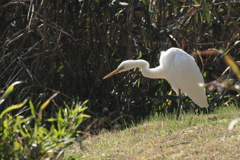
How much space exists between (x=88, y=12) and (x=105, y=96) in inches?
54.6

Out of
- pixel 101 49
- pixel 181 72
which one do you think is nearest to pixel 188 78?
pixel 181 72

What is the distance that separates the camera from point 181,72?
6.26 meters

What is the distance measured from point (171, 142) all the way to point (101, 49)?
3.05m

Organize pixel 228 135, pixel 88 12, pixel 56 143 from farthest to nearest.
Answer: pixel 88 12, pixel 228 135, pixel 56 143

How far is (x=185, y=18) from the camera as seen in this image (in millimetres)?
6602

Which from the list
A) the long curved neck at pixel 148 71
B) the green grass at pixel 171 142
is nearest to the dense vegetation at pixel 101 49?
the long curved neck at pixel 148 71

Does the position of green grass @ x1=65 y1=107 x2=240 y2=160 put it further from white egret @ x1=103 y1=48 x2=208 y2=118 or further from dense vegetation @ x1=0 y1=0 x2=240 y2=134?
dense vegetation @ x1=0 y1=0 x2=240 y2=134

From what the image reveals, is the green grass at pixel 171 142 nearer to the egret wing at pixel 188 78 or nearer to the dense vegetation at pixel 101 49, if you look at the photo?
the egret wing at pixel 188 78

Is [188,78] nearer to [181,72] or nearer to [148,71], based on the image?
[181,72]

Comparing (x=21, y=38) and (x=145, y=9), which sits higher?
(x=145, y=9)

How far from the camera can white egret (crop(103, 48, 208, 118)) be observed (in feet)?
20.3

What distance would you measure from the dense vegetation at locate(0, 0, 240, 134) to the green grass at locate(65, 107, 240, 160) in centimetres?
125

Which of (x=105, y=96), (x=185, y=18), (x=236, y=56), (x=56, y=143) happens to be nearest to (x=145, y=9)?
(x=185, y=18)

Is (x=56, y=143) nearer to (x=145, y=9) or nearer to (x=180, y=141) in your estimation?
(x=180, y=141)
